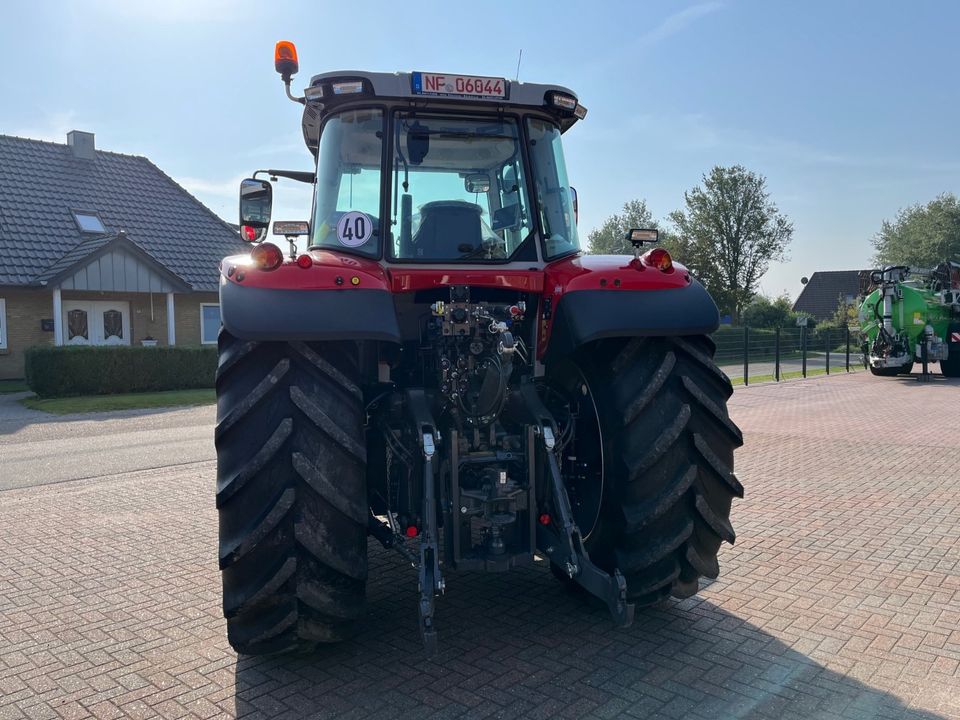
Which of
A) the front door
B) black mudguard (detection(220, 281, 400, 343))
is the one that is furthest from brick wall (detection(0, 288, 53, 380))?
black mudguard (detection(220, 281, 400, 343))

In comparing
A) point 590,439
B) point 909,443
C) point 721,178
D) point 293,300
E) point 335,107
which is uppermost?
point 721,178

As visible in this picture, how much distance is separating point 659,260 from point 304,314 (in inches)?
73.3

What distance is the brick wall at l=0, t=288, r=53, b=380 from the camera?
19875 millimetres

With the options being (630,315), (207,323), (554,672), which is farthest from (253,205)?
(207,323)

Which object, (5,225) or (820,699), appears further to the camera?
(5,225)

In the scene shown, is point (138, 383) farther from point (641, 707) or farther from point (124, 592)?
point (641, 707)

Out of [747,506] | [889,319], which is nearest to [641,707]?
[747,506]

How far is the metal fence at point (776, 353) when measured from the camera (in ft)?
68.6

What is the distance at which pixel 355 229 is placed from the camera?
4.05 m

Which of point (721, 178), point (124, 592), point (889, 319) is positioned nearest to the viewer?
point (124, 592)

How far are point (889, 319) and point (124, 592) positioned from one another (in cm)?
2020

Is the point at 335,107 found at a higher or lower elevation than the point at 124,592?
higher

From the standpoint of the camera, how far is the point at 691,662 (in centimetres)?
372

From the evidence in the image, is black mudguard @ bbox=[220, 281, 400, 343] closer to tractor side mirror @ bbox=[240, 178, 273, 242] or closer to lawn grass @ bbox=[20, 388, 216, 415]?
tractor side mirror @ bbox=[240, 178, 273, 242]
